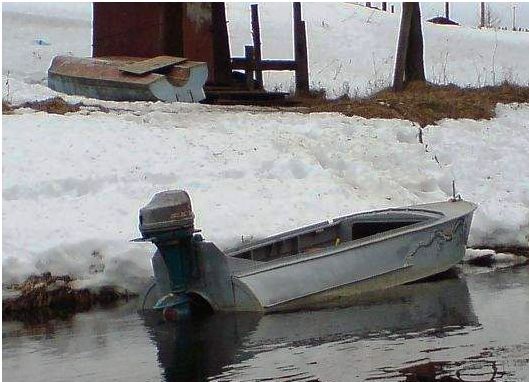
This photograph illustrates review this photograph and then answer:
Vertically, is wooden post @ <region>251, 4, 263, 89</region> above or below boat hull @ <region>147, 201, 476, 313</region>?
above

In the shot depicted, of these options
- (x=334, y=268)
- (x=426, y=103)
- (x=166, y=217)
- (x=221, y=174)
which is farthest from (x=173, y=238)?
(x=426, y=103)

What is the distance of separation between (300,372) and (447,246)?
514 cm

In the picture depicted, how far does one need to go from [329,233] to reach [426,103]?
841cm

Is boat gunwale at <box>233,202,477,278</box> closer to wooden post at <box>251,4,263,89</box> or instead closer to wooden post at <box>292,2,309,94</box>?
wooden post at <box>292,2,309,94</box>

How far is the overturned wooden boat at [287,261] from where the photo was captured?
1132 centimetres

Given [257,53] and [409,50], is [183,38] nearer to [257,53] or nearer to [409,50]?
[257,53]

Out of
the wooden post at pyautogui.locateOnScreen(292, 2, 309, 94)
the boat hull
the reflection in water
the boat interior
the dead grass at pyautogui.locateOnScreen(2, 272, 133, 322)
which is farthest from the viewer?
the wooden post at pyautogui.locateOnScreen(292, 2, 309, 94)

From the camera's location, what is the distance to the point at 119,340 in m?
10.7

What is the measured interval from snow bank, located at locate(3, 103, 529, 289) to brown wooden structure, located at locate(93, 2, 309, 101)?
3.59 meters

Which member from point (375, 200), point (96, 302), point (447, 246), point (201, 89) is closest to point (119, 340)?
point (96, 302)

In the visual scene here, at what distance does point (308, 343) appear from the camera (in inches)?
391

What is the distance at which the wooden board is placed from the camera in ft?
70.0

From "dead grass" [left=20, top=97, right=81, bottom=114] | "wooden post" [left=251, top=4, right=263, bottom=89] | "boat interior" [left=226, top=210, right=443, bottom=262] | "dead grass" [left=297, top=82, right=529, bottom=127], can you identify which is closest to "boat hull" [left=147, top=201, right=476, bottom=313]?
"boat interior" [left=226, top=210, right=443, bottom=262]

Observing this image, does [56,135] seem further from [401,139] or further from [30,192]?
[401,139]
